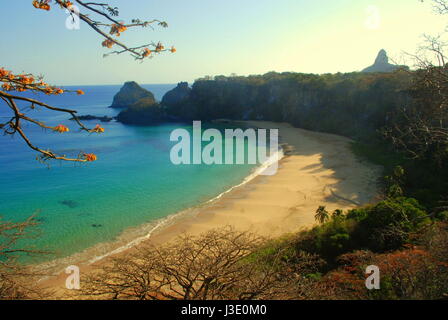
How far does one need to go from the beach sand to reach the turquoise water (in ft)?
7.75

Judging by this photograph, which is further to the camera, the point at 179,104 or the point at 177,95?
the point at 177,95

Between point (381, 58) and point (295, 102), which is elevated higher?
point (381, 58)

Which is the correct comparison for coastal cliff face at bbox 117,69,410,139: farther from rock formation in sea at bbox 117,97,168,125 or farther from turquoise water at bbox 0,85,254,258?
turquoise water at bbox 0,85,254,258

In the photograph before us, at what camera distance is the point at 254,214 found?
20.4 metres

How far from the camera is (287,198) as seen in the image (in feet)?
75.3

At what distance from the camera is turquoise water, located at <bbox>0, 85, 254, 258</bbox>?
19.2 metres

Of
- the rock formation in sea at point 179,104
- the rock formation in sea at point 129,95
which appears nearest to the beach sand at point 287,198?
the rock formation in sea at point 179,104

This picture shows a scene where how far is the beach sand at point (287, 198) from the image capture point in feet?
59.8

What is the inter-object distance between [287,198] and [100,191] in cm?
1589

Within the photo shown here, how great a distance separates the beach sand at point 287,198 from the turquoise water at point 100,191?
2.36 m

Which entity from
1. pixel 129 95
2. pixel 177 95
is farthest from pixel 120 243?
pixel 129 95

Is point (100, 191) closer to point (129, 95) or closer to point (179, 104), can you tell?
point (179, 104)

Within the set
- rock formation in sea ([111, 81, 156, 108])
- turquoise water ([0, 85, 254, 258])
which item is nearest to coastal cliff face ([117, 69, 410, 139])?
turquoise water ([0, 85, 254, 258])
